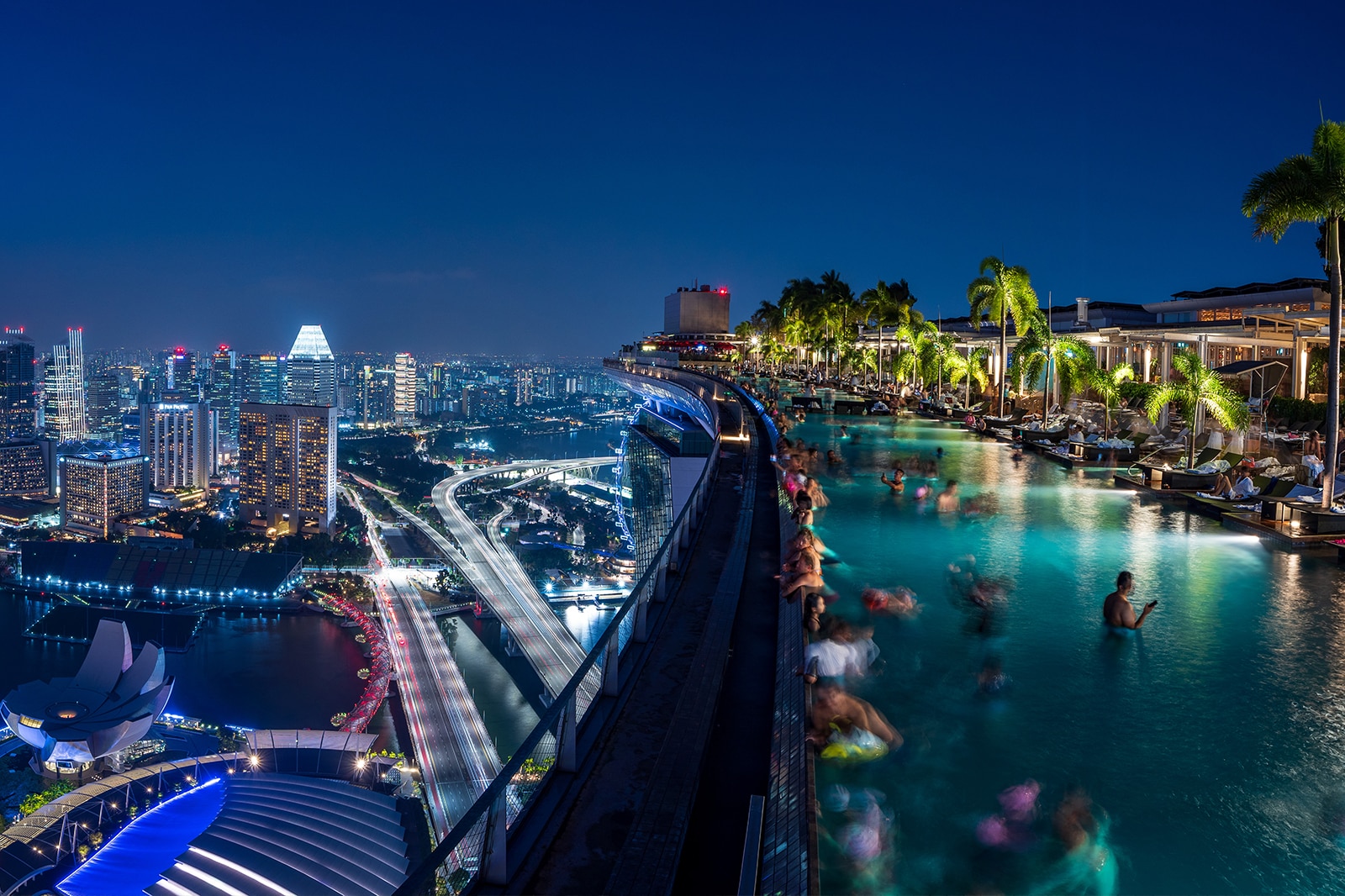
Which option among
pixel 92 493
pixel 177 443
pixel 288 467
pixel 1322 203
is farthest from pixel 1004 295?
pixel 177 443

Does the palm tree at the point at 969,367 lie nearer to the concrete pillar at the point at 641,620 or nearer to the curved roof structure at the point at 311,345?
the concrete pillar at the point at 641,620

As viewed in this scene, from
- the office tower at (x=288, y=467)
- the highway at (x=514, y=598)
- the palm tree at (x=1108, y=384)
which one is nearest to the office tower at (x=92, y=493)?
the office tower at (x=288, y=467)

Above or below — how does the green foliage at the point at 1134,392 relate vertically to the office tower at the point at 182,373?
below

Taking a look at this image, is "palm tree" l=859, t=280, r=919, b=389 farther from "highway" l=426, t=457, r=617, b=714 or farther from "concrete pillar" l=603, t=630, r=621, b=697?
"concrete pillar" l=603, t=630, r=621, b=697

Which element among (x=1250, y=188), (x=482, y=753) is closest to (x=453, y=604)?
(x=482, y=753)

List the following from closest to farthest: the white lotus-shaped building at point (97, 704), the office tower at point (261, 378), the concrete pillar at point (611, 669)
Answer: the concrete pillar at point (611, 669), the white lotus-shaped building at point (97, 704), the office tower at point (261, 378)
